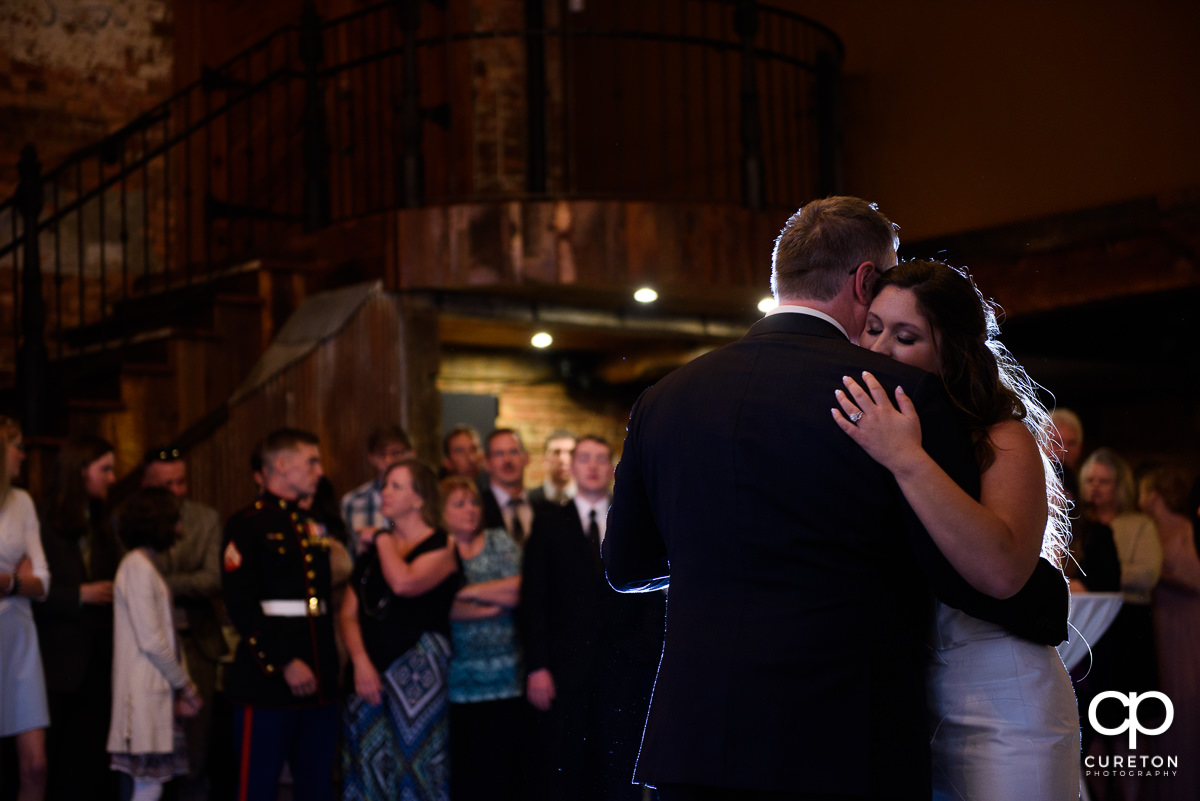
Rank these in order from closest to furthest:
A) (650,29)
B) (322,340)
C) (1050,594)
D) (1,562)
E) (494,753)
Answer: (1050,594)
(1,562)
(494,753)
(322,340)
(650,29)

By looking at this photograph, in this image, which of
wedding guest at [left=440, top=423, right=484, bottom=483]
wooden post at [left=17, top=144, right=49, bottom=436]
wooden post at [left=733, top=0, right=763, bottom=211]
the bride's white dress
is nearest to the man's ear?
the bride's white dress

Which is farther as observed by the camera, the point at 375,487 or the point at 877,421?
the point at 375,487

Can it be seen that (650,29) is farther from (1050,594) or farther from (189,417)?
(1050,594)

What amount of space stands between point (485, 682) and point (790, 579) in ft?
10.0

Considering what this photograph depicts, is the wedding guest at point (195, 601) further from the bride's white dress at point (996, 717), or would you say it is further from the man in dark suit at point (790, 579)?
the bride's white dress at point (996, 717)

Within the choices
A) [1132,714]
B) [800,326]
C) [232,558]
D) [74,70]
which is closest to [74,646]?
[232,558]

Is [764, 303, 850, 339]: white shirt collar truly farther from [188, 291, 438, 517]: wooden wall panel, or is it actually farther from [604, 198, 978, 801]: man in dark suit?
[188, 291, 438, 517]: wooden wall panel

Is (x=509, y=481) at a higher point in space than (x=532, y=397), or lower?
lower

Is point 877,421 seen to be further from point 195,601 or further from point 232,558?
point 195,601

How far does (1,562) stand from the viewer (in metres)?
4.26

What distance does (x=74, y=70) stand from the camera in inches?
343

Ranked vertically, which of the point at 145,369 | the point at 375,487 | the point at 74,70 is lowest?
the point at 375,487

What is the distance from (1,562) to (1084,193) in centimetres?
501

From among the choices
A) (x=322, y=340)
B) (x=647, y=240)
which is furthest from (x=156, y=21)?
(x=647, y=240)
